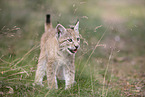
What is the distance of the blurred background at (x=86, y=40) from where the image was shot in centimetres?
436

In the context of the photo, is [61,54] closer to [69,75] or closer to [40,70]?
[69,75]

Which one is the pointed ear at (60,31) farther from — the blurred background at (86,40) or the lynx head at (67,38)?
the blurred background at (86,40)

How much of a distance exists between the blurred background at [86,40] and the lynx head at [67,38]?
22cm

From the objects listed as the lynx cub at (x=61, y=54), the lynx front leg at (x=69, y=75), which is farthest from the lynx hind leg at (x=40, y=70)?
the lynx front leg at (x=69, y=75)

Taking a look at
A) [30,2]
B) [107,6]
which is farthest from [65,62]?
[107,6]

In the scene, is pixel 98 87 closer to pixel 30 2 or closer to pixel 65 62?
pixel 65 62

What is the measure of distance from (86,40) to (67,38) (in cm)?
63

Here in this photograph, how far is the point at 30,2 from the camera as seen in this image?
447 inches

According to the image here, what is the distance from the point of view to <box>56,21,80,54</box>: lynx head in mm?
4144

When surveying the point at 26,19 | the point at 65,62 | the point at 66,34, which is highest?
the point at 26,19

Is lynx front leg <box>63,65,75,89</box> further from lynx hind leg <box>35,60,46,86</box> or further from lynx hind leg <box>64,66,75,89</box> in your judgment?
lynx hind leg <box>35,60,46,86</box>

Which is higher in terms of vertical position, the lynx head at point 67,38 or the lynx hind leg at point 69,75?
the lynx head at point 67,38

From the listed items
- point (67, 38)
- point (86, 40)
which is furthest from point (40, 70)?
point (86, 40)

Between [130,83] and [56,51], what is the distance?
2230 mm
